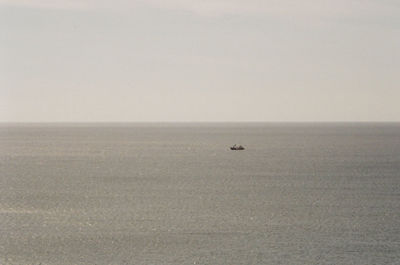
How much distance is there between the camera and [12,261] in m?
50.8

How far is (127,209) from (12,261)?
27.6 metres

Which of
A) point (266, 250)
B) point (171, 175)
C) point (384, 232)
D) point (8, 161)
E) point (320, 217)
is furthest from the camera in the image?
point (8, 161)

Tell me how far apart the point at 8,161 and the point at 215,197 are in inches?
3759

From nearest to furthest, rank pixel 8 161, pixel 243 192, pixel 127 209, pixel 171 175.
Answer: pixel 127 209
pixel 243 192
pixel 171 175
pixel 8 161

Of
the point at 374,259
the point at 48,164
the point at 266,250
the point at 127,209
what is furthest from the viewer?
the point at 48,164

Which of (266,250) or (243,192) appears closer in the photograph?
(266,250)

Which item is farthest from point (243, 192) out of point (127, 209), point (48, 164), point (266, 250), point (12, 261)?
point (48, 164)

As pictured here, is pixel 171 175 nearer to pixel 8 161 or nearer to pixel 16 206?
pixel 16 206

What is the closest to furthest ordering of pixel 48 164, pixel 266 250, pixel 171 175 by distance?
1. pixel 266 250
2. pixel 171 175
3. pixel 48 164

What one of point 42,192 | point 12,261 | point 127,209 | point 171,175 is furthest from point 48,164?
point 12,261

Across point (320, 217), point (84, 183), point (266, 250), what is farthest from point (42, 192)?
point (266, 250)

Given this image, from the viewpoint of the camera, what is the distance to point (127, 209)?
255 ft

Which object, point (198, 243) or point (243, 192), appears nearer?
point (198, 243)

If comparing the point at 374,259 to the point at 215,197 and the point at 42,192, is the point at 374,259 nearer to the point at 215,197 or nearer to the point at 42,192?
the point at 215,197
